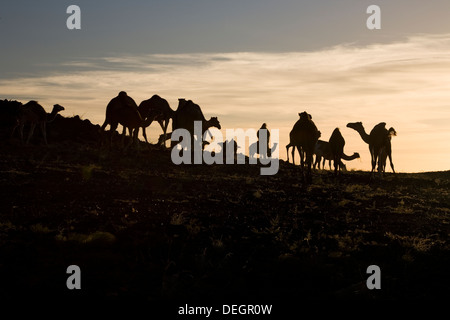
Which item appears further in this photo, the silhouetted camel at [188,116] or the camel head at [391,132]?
the silhouetted camel at [188,116]

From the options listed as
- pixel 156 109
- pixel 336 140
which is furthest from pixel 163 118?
pixel 336 140

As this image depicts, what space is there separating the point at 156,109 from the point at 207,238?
60.6 ft

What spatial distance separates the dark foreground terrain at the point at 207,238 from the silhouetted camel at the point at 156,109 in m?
9.90

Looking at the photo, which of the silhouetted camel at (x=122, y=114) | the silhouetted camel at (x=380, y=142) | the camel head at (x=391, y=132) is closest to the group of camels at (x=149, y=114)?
the silhouetted camel at (x=122, y=114)

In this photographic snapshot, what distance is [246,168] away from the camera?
2439 cm

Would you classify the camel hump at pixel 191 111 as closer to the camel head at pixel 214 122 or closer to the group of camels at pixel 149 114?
the group of camels at pixel 149 114

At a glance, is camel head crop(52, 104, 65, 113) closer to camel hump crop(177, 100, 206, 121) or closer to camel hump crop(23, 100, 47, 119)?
camel hump crop(23, 100, 47, 119)

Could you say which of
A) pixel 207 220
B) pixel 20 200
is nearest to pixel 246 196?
pixel 207 220

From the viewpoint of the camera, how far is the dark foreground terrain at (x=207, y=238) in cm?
852

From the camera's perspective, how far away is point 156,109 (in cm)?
2856

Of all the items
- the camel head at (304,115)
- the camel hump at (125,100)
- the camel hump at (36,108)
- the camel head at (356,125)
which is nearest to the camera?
the camel head at (304,115)

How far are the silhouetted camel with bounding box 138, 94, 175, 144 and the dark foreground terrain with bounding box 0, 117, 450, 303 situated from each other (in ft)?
32.5
